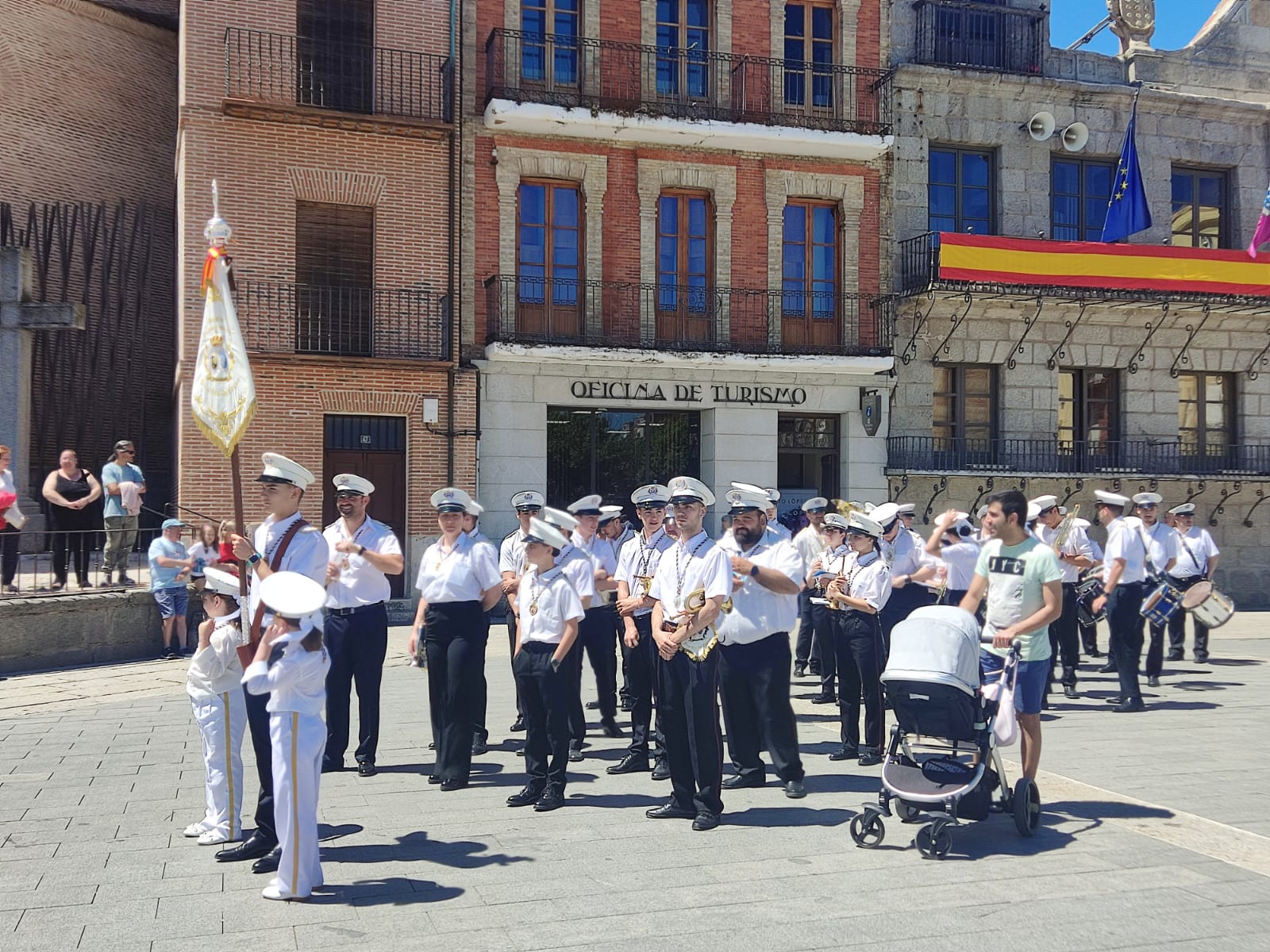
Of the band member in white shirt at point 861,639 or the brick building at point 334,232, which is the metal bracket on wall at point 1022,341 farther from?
the band member in white shirt at point 861,639

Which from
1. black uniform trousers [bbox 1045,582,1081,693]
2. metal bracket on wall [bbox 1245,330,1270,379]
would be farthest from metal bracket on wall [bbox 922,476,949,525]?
black uniform trousers [bbox 1045,582,1081,693]

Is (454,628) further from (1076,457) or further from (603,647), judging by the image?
(1076,457)

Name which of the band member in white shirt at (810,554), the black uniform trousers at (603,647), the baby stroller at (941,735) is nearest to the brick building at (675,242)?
the band member in white shirt at (810,554)

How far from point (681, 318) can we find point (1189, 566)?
994 cm

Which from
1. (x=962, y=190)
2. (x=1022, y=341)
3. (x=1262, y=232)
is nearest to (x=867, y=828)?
(x=1262, y=232)

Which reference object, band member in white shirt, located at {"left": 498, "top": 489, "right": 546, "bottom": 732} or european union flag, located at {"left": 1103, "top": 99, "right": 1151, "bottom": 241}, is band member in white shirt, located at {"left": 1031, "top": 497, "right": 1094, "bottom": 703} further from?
european union flag, located at {"left": 1103, "top": 99, "right": 1151, "bottom": 241}

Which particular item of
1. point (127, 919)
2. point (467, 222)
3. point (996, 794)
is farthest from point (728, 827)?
point (467, 222)

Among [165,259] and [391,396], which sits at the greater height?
[165,259]

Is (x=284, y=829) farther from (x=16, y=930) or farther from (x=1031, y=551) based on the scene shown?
(x=1031, y=551)

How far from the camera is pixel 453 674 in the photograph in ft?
27.8

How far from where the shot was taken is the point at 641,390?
2070 centimetres

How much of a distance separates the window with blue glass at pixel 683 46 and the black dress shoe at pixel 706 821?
1653cm

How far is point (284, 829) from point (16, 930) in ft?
4.08

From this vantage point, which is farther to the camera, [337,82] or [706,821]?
[337,82]
